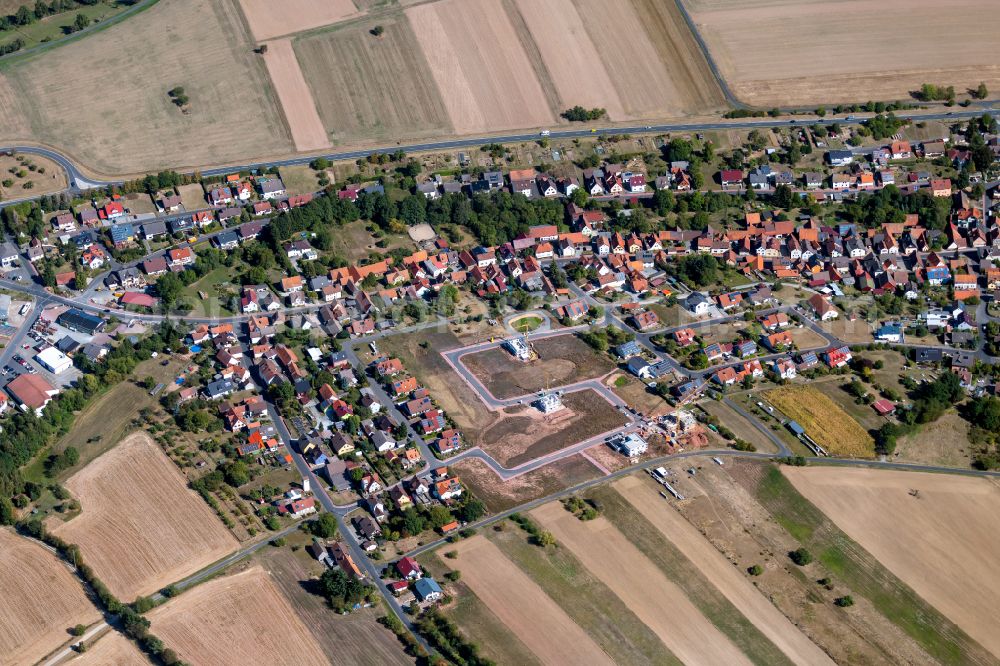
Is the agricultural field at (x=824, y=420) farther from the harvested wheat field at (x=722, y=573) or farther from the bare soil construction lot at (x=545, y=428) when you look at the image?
the harvested wheat field at (x=722, y=573)

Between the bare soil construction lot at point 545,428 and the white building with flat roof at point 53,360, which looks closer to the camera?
the bare soil construction lot at point 545,428

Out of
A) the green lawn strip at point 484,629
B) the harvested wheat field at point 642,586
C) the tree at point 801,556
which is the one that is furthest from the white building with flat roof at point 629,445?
the green lawn strip at point 484,629

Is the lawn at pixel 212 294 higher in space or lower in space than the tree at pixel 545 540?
higher

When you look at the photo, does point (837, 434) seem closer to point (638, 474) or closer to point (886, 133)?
point (638, 474)

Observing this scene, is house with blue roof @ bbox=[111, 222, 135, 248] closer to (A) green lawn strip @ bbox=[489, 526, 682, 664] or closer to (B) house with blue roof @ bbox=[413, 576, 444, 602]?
(A) green lawn strip @ bbox=[489, 526, 682, 664]

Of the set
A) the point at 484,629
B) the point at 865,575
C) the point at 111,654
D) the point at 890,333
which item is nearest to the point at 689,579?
the point at 865,575

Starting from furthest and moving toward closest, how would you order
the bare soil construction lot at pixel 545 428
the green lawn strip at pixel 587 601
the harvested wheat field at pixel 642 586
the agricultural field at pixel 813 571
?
the bare soil construction lot at pixel 545 428 → the agricultural field at pixel 813 571 → the harvested wheat field at pixel 642 586 → the green lawn strip at pixel 587 601

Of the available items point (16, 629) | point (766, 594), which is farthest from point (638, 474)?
point (16, 629)
